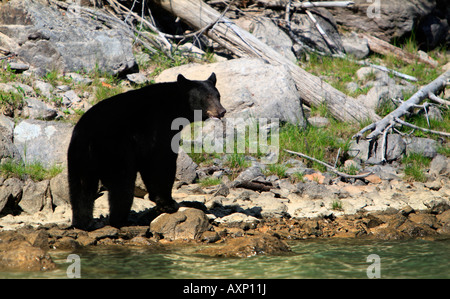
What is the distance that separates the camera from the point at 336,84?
1066cm

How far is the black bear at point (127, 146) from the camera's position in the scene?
512cm

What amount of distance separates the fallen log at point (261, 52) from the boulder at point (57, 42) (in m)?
1.51

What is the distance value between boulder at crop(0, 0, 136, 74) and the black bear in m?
4.26

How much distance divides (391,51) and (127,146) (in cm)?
917

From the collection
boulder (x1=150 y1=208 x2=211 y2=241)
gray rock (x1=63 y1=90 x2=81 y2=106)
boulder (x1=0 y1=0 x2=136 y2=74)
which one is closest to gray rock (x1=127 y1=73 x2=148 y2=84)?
boulder (x1=0 y1=0 x2=136 y2=74)

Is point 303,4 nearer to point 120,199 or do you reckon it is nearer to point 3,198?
point 120,199

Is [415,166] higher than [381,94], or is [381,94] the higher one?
[381,94]

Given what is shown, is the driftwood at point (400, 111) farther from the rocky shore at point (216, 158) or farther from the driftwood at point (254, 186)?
the driftwood at point (254, 186)

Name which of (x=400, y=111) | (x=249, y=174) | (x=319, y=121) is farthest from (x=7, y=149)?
(x=400, y=111)

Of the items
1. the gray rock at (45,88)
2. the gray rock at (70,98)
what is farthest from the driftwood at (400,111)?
the gray rock at (45,88)

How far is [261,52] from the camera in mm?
10164

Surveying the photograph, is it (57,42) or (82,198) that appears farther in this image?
(57,42)

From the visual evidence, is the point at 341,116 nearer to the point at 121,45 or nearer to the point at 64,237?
the point at 121,45
